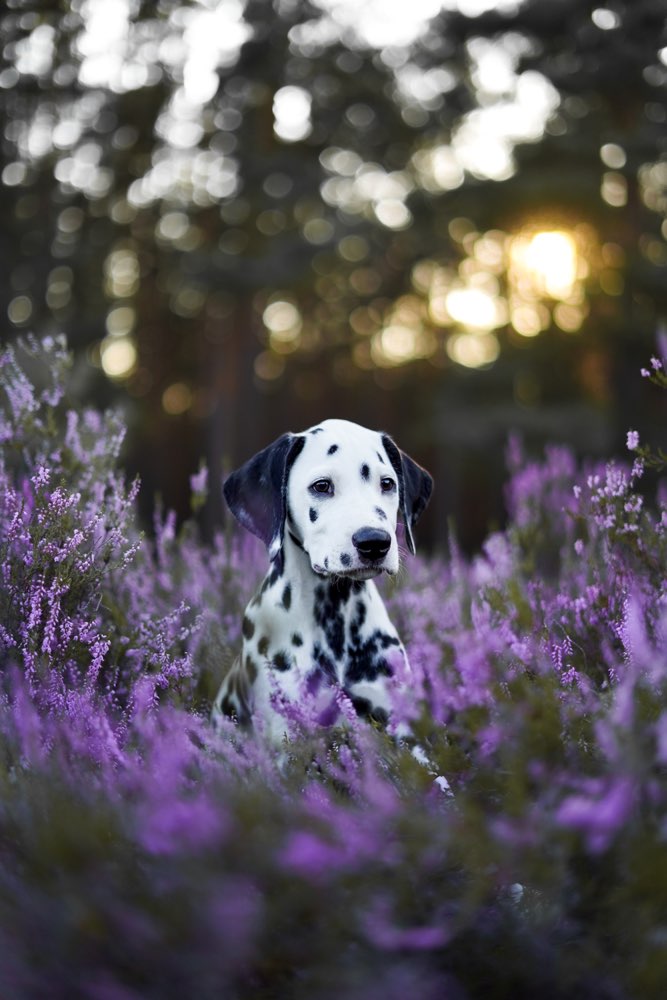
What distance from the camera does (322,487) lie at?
3959mm

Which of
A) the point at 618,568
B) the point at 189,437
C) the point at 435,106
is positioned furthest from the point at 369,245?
the point at 618,568

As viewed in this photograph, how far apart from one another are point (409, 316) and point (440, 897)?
27.9m

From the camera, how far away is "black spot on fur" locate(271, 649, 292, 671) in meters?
3.94

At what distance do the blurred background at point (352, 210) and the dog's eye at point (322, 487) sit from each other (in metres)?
10.9

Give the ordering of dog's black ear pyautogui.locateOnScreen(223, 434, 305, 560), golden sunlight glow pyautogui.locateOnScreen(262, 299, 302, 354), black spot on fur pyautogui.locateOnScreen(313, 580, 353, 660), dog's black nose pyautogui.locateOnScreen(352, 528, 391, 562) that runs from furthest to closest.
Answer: golden sunlight glow pyautogui.locateOnScreen(262, 299, 302, 354), dog's black ear pyautogui.locateOnScreen(223, 434, 305, 560), black spot on fur pyautogui.locateOnScreen(313, 580, 353, 660), dog's black nose pyautogui.locateOnScreen(352, 528, 391, 562)

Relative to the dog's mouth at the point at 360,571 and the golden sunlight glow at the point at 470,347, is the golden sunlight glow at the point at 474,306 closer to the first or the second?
the golden sunlight glow at the point at 470,347

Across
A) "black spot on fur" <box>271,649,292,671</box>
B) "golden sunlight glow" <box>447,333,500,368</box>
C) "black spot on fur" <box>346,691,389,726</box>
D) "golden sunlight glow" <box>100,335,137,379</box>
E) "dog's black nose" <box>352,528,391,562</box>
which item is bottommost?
"golden sunlight glow" <box>100,335,137,379</box>

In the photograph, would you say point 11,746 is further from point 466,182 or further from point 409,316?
point 409,316

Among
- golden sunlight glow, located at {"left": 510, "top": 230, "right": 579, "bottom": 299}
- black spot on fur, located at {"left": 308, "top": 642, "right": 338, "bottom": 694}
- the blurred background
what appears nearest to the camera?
black spot on fur, located at {"left": 308, "top": 642, "right": 338, "bottom": 694}

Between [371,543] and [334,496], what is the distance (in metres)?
0.38

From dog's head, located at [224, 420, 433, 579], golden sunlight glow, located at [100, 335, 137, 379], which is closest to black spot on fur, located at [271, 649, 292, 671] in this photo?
dog's head, located at [224, 420, 433, 579]

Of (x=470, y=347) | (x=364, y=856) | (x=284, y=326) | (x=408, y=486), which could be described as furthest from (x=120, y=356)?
(x=364, y=856)

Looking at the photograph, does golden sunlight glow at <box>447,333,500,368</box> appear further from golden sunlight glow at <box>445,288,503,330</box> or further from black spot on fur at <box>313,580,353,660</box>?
black spot on fur at <box>313,580,353,660</box>

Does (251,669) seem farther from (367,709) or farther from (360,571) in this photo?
(360,571)
